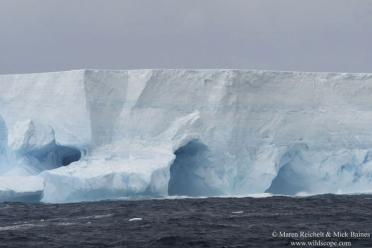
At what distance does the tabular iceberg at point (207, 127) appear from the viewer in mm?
21344

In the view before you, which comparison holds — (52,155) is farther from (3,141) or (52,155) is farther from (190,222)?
(190,222)

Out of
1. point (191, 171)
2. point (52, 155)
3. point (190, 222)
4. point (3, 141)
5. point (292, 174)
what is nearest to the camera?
point (190, 222)

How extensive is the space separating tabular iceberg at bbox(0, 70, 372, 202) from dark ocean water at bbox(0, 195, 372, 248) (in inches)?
47.7

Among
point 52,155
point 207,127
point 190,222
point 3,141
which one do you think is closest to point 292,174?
point 207,127

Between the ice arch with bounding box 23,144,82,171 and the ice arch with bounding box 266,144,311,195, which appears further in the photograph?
the ice arch with bounding box 266,144,311,195

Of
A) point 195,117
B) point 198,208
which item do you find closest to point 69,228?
point 198,208

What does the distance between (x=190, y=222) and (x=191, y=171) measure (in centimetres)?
638

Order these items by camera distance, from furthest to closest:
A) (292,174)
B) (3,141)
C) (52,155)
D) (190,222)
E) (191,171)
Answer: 1. (3,141)
2. (52,155)
3. (292,174)
4. (191,171)
5. (190,222)

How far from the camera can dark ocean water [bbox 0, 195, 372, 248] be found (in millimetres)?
12617

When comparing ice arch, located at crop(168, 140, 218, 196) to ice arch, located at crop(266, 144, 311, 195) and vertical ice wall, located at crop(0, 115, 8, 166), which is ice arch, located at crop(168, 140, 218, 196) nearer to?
ice arch, located at crop(266, 144, 311, 195)

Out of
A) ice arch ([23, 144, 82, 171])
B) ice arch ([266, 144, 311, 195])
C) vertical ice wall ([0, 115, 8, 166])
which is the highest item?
vertical ice wall ([0, 115, 8, 166])

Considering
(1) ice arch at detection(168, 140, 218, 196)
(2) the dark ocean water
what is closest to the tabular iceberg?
(1) ice arch at detection(168, 140, 218, 196)

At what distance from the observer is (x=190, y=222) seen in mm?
15461

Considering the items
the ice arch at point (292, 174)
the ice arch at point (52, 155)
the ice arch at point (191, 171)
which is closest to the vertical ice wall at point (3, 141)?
the ice arch at point (52, 155)
